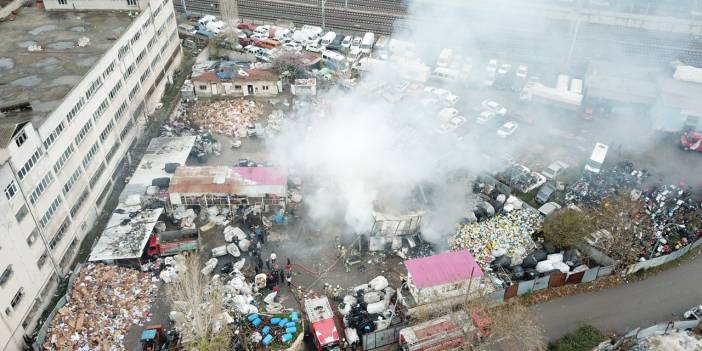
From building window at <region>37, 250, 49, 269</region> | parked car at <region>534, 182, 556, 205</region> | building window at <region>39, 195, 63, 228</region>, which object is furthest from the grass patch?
building window at <region>39, 195, 63, 228</region>

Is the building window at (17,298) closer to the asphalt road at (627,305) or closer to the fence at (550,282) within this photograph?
the fence at (550,282)

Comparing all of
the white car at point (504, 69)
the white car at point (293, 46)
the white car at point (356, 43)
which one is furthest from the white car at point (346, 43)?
the white car at point (504, 69)

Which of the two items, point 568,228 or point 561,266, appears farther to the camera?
point 568,228

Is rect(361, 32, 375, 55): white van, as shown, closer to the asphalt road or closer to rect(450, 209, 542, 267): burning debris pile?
rect(450, 209, 542, 267): burning debris pile

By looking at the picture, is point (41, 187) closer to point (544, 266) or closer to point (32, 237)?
point (32, 237)

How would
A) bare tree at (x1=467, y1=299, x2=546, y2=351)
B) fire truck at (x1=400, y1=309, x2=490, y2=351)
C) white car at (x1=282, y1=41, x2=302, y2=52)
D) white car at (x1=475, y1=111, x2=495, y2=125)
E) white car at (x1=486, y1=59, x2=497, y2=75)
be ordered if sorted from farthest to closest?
white car at (x1=282, y1=41, x2=302, y2=52) < white car at (x1=486, y1=59, x2=497, y2=75) < white car at (x1=475, y1=111, x2=495, y2=125) < fire truck at (x1=400, y1=309, x2=490, y2=351) < bare tree at (x1=467, y1=299, x2=546, y2=351)

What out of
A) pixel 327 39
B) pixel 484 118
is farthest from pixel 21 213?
pixel 327 39

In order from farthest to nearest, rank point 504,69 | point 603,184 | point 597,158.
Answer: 1. point 504,69
2. point 597,158
3. point 603,184
